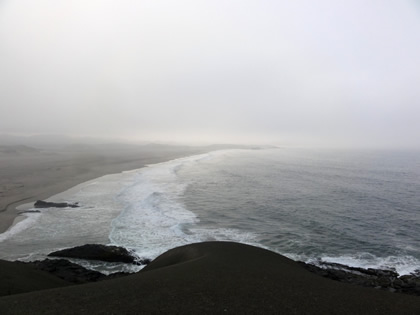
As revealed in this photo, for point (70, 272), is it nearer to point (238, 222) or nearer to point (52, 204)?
point (238, 222)

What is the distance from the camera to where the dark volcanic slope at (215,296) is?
8.62 metres

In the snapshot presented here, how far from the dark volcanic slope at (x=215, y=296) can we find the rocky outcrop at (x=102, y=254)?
664cm

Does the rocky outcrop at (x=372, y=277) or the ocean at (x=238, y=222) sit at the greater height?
the rocky outcrop at (x=372, y=277)

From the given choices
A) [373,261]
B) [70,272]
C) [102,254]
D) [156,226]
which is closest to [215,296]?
[70,272]

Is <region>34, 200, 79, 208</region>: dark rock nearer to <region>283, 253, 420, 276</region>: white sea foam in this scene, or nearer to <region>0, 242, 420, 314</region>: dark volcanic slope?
<region>0, 242, 420, 314</region>: dark volcanic slope

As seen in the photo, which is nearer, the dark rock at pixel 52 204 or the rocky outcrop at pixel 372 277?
the rocky outcrop at pixel 372 277

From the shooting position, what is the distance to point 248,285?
1088 centimetres

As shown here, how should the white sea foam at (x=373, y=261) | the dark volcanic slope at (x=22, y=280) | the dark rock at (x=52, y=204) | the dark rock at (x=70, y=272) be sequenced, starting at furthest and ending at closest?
1. the dark rock at (x=52, y=204)
2. the white sea foam at (x=373, y=261)
3. the dark rock at (x=70, y=272)
4. the dark volcanic slope at (x=22, y=280)

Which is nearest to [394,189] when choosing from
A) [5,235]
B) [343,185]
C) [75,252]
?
[343,185]

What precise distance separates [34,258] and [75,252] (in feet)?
8.80

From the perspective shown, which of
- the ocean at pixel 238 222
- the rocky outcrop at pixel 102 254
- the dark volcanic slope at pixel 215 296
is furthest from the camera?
the ocean at pixel 238 222

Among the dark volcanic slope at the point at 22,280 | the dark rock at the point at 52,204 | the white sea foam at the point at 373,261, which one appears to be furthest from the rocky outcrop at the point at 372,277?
the dark rock at the point at 52,204

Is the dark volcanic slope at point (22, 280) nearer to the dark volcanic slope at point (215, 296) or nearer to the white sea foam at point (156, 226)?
the dark volcanic slope at point (215, 296)

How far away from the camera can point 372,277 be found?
16.3 m
